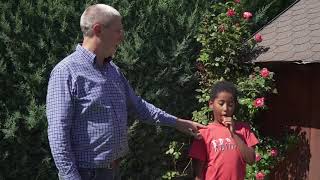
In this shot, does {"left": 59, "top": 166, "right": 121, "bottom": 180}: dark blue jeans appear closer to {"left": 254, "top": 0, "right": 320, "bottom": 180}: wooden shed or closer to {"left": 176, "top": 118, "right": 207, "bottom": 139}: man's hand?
{"left": 176, "top": 118, "right": 207, "bottom": 139}: man's hand

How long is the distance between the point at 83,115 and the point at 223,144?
1.10 metres

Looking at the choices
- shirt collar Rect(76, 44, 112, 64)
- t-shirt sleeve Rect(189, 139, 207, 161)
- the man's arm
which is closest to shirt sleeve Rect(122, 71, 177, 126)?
the man's arm

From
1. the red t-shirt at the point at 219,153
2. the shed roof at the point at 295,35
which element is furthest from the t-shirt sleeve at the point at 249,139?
the shed roof at the point at 295,35

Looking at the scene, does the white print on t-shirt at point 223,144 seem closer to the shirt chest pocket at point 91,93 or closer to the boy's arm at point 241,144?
the boy's arm at point 241,144

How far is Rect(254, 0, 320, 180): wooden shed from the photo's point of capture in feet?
15.5

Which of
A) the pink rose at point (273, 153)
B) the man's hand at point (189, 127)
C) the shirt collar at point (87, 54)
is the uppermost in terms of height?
the shirt collar at point (87, 54)

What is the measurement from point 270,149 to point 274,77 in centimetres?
79

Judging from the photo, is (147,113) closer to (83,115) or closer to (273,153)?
(83,115)

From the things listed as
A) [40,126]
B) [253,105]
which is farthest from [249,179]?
[40,126]

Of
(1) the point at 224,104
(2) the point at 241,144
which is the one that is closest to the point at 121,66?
(1) the point at 224,104

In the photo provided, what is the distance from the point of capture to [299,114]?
5.00 m

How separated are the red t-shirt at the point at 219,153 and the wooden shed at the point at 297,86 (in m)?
1.17

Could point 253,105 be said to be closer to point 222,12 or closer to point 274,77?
point 274,77

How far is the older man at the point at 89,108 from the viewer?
2.87m
